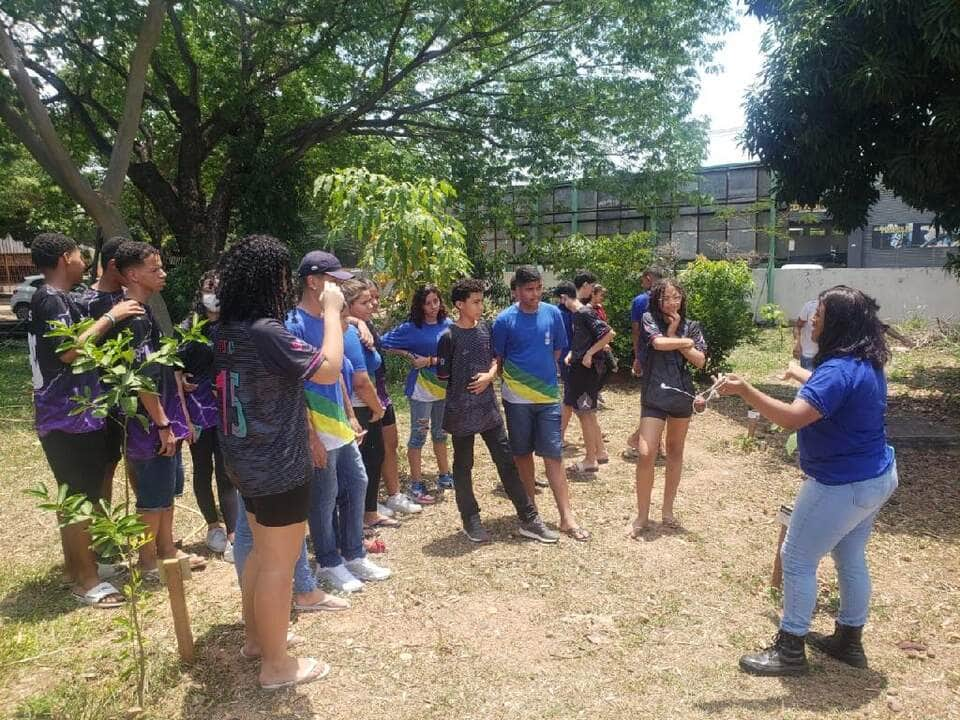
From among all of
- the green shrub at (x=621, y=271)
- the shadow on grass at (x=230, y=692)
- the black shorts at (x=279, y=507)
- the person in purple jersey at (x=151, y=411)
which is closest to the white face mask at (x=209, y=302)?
the person in purple jersey at (x=151, y=411)

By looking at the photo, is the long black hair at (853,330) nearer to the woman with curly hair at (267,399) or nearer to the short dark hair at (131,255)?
the woman with curly hair at (267,399)

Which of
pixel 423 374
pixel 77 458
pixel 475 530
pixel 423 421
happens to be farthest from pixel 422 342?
pixel 77 458

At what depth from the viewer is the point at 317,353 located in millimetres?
2748

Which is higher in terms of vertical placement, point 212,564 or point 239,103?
point 239,103

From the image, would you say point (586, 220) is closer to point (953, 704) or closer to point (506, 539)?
point (506, 539)

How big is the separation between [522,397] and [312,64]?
11.0 m

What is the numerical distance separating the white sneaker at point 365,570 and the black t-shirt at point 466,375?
3.10ft

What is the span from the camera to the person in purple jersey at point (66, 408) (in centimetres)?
363

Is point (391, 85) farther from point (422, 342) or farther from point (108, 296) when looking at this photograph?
point (108, 296)

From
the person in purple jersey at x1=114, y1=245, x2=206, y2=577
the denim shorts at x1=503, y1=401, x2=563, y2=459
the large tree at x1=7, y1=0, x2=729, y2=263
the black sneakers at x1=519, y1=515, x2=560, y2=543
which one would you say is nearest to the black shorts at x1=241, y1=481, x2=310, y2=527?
the person in purple jersey at x1=114, y1=245, x2=206, y2=577

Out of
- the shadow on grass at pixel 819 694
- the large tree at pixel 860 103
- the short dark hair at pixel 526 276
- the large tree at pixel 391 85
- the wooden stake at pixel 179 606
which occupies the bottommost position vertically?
the shadow on grass at pixel 819 694

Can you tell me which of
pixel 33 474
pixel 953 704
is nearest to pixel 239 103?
pixel 33 474

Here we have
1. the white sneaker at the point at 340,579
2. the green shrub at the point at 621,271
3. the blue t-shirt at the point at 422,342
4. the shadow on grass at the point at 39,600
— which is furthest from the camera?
the green shrub at the point at 621,271

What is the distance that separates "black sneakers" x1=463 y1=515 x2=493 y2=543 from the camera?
4625 millimetres
